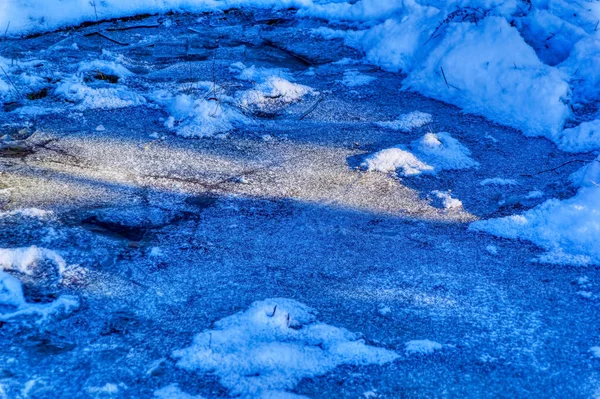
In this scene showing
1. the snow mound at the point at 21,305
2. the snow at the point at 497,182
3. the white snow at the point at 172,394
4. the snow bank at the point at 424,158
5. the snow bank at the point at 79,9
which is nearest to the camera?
the white snow at the point at 172,394

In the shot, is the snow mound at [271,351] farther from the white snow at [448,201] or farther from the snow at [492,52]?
the snow at [492,52]

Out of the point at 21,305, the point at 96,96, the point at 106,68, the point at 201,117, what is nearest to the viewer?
Answer: the point at 21,305

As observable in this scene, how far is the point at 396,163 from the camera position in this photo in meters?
2.90

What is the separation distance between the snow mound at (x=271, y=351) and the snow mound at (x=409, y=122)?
1.59 meters

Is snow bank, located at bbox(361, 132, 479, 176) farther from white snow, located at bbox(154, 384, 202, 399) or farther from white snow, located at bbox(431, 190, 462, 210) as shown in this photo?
white snow, located at bbox(154, 384, 202, 399)

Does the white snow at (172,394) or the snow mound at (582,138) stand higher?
the snow mound at (582,138)

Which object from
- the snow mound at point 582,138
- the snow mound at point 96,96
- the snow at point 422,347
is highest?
the snow mound at point 582,138

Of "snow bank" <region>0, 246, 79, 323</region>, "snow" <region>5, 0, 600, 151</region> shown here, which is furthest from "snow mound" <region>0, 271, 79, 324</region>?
"snow" <region>5, 0, 600, 151</region>

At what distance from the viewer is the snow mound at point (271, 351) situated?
1680mm

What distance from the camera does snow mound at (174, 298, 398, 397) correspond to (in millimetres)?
1680

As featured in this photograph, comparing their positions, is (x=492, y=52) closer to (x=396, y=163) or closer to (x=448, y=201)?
(x=396, y=163)

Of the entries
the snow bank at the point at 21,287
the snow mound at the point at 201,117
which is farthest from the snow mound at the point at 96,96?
the snow bank at the point at 21,287

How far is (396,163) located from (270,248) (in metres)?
0.88

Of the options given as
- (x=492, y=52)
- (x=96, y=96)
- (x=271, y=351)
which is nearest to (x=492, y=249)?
(x=271, y=351)
